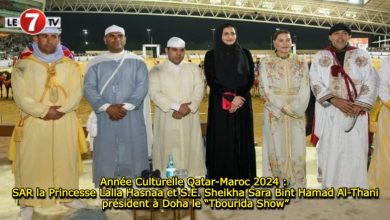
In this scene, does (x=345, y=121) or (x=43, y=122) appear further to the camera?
(x=345, y=121)

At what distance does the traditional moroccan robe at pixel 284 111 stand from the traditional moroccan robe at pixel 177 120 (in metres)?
0.62

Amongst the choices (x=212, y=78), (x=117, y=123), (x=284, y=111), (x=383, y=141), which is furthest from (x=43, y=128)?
(x=383, y=141)

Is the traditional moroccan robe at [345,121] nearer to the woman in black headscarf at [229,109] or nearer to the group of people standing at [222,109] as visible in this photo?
the group of people standing at [222,109]

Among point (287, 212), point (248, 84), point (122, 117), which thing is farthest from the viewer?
point (248, 84)

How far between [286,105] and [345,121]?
0.50 meters

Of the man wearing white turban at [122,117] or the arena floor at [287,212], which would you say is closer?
the arena floor at [287,212]

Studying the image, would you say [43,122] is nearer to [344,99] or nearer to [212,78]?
[212,78]

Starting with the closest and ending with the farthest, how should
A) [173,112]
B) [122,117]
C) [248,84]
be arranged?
1. [122,117]
2. [248,84]
3. [173,112]

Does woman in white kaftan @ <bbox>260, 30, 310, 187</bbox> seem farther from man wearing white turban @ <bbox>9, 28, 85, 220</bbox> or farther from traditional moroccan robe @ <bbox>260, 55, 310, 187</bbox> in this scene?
man wearing white turban @ <bbox>9, 28, 85, 220</bbox>

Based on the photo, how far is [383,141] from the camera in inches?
139

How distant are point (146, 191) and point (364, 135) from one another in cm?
201

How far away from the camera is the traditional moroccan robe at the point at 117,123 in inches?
135

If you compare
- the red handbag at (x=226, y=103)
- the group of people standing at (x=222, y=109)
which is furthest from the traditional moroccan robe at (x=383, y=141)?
the red handbag at (x=226, y=103)

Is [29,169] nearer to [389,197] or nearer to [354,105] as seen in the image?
[354,105]
